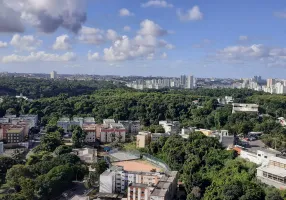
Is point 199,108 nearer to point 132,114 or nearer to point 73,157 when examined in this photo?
point 132,114

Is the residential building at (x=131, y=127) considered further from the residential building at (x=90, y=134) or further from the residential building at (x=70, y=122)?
the residential building at (x=90, y=134)

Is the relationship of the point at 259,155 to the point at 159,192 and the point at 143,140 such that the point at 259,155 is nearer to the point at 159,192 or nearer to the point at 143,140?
the point at 159,192

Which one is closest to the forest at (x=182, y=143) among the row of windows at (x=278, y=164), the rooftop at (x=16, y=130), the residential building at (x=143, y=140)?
the row of windows at (x=278, y=164)

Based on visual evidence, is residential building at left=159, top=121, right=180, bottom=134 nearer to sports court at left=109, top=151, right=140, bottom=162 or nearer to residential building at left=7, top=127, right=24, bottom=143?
sports court at left=109, top=151, right=140, bottom=162

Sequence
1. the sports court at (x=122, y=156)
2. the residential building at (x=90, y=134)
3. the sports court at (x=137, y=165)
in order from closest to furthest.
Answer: the sports court at (x=137, y=165) → the sports court at (x=122, y=156) → the residential building at (x=90, y=134)

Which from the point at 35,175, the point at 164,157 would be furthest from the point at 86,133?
the point at 35,175

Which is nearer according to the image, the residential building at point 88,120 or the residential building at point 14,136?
the residential building at point 14,136

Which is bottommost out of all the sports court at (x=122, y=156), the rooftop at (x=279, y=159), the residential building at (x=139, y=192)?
the sports court at (x=122, y=156)

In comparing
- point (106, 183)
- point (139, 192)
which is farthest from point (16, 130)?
point (139, 192)
